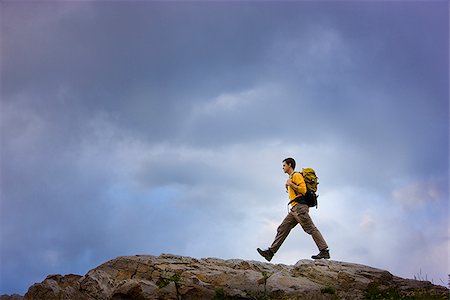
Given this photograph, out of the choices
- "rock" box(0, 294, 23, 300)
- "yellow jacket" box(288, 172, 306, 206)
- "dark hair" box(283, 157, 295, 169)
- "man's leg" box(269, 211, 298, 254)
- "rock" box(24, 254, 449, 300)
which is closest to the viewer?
"rock" box(24, 254, 449, 300)

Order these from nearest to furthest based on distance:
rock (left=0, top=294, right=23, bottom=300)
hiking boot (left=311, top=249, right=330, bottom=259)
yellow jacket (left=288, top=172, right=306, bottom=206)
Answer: rock (left=0, top=294, right=23, bottom=300) → yellow jacket (left=288, top=172, right=306, bottom=206) → hiking boot (left=311, top=249, right=330, bottom=259)

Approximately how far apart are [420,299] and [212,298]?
6.07 metres

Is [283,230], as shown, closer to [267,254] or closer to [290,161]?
[267,254]

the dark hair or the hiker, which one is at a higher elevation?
the dark hair

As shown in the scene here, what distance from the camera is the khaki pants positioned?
2089cm

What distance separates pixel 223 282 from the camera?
18.6 metres

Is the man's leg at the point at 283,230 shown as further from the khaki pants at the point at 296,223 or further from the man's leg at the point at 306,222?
the man's leg at the point at 306,222

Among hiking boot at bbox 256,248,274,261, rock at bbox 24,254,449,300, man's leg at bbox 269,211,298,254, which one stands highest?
man's leg at bbox 269,211,298,254

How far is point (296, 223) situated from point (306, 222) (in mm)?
549

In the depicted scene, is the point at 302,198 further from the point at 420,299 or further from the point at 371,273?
the point at 420,299

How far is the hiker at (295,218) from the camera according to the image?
68.5 ft

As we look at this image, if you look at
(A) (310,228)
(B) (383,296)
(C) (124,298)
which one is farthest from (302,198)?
(C) (124,298)

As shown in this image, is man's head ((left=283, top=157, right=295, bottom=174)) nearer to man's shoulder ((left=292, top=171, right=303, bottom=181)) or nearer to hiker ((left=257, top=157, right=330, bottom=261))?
hiker ((left=257, top=157, right=330, bottom=261))

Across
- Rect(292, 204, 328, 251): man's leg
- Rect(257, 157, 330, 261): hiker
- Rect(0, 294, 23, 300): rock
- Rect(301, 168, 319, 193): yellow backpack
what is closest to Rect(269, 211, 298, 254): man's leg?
Rect(257, 157, 330, 261): hiker
